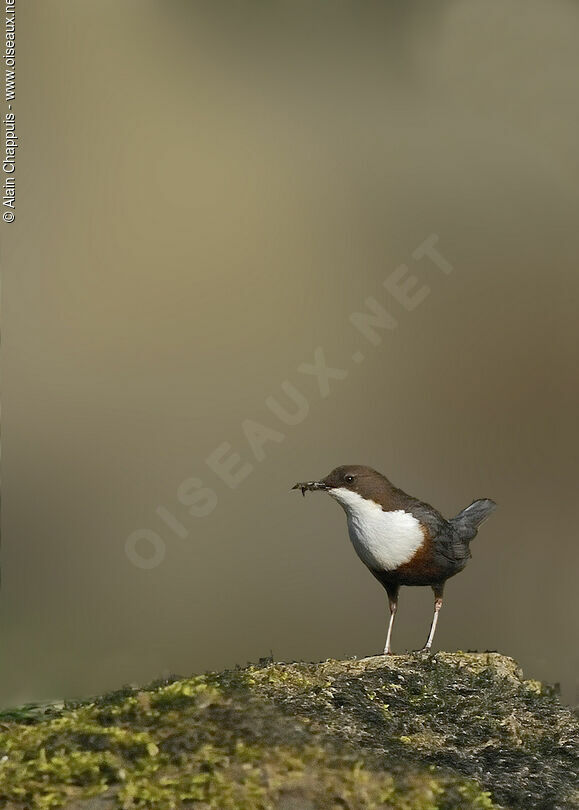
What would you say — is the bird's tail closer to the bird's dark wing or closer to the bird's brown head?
the bird's dark wing

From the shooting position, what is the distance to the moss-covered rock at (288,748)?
92.4 inches

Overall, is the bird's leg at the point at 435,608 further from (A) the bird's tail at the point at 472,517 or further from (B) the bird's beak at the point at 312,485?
(B) the bird's beak at the point at 312,485

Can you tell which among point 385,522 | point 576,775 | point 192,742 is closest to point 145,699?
point 192,742

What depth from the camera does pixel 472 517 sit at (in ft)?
14.5

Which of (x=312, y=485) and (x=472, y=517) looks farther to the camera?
(x=472, y=517)

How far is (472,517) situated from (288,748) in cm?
213

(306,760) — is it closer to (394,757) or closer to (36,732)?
(394,757)

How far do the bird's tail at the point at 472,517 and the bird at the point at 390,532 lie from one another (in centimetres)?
12

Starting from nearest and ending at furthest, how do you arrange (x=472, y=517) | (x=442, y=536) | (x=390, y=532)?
(x=390, y=532), (x=442, y=536), (x=472, y=517)

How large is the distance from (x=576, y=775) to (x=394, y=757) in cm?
58

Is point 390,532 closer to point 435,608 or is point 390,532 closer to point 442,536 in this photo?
point 442,536

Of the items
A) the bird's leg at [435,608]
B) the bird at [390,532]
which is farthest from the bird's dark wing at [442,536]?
the bird's leg at [435,608]

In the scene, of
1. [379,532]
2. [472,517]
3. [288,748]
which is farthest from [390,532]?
[288,748]

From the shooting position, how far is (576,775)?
9.14 feet
